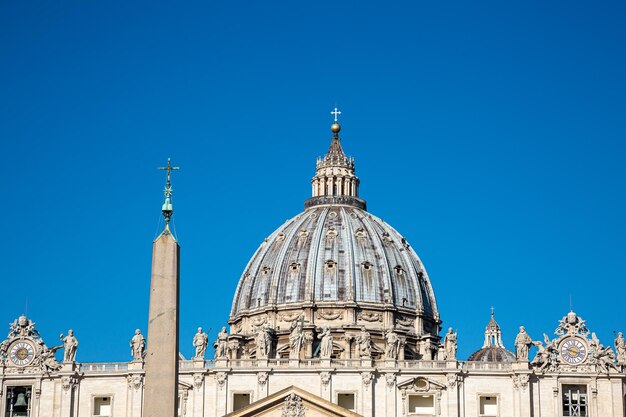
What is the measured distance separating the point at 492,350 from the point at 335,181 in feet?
105

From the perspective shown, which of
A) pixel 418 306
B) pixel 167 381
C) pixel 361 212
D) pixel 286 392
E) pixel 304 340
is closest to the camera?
pixel 167 381

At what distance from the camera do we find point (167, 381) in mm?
43531

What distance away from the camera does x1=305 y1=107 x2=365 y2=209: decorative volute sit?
170375 millimetres

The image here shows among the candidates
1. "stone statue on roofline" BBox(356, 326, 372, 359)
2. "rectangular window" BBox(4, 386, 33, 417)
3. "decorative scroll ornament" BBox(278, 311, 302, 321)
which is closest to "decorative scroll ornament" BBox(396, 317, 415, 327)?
"decorative scroll ornament" BBox(278, 311, 302, 321)

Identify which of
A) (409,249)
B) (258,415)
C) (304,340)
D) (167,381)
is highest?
(409,249)

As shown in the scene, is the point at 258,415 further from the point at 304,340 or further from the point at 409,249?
the point at 409,249

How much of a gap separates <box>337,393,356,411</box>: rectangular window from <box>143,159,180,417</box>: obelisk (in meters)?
70.8

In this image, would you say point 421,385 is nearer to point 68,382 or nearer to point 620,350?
point 620,350

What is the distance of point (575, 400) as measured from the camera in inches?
4498

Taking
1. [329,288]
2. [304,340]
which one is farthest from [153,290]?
[329,288]

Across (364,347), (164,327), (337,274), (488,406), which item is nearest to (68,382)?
(364,347)

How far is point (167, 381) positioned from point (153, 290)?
2.58m

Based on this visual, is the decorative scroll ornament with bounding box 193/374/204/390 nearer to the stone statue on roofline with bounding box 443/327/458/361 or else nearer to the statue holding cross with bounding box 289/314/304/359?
the statue holding cross with bounding box 289/314/304/359

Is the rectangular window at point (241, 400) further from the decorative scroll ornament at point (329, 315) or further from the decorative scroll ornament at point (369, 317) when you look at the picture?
the decorative scroll ornament at point (369, 317)
